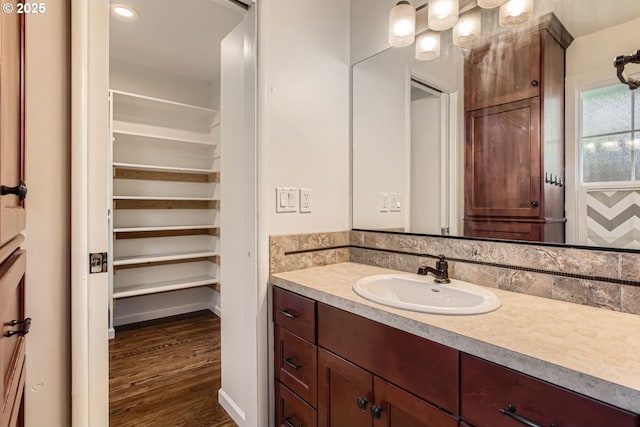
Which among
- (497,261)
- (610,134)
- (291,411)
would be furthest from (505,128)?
(291,411)

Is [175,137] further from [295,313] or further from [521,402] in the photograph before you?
[521,402]

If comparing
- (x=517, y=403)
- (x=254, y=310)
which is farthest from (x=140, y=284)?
(x=517, y=403)

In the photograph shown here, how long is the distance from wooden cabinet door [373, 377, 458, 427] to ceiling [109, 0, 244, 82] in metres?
2.07

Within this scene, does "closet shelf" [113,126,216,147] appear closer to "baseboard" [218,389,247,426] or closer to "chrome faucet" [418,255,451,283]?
"baseboard" [218,389,247,426]

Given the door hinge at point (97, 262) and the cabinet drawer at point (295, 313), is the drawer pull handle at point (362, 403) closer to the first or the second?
the cabinet drawer at point (295, 313)

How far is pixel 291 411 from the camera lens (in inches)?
53.4

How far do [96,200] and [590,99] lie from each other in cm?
174

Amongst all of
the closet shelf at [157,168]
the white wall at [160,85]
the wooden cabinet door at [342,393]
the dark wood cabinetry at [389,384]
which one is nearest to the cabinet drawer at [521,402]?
the dark wood cabinetry at [389,384]

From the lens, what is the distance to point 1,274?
0.57 m

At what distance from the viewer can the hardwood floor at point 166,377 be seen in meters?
1.73

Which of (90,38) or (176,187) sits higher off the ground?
(90,38)

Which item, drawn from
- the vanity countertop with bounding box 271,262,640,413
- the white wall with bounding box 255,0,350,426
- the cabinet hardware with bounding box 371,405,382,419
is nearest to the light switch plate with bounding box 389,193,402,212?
the white wall with bounding box 255,0,350,426

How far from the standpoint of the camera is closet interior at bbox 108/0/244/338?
2.83m

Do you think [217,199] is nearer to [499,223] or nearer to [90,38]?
[90,38]
